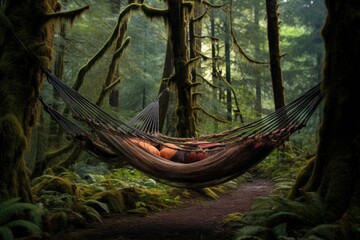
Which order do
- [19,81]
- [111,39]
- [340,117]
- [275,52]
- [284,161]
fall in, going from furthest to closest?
[284,161] < [275,52] < [111,39] < [19,81] < [340,117]

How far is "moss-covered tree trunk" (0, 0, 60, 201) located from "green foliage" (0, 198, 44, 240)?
173 millimetres

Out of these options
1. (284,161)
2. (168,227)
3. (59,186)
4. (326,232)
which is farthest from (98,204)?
(284,161)

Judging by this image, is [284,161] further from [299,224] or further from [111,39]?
[299,224]

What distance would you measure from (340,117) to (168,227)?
5.83ft

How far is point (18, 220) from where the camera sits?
2516 mm

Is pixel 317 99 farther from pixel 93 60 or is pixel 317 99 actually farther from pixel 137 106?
pixel 137 106

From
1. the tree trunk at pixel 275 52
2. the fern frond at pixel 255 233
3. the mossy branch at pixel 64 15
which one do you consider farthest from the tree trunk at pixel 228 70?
the fern frond at pixel 255 233

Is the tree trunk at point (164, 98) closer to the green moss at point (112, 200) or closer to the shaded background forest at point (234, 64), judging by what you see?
the shaded background forest at point (234, 64)

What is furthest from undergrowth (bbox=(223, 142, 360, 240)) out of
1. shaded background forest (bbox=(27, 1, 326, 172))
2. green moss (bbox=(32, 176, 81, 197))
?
shaded background forest (bbox=(27, 1, 326, 172))

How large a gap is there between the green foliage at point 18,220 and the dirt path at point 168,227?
0.23 meters

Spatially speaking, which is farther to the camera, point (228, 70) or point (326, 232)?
point (228, 70)

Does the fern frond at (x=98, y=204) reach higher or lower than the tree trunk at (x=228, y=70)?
lower

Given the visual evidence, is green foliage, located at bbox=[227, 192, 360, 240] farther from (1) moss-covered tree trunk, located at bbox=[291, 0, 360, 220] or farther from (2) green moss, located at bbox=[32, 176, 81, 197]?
(2) green moss, located at bbox=[32, 176, 81, 197]

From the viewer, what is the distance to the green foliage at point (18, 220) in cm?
245
